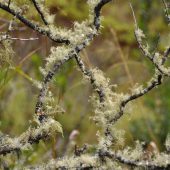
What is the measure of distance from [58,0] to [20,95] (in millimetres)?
1856

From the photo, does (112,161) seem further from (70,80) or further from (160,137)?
(70,80)

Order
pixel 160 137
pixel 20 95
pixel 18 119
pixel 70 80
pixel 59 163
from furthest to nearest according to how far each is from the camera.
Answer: pixel 70 80, pixel 20 95, pixel 18 119, pixel 160 137, pixel 59 163

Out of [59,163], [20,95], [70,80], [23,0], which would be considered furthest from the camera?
[70,80]

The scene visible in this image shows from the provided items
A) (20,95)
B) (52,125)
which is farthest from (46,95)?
(20,95)

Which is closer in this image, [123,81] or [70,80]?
[123,81]

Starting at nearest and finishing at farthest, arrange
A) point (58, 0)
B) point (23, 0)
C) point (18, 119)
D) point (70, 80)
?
1. point (23, 0)
2. point (58, 0)
3. point (18, 119)
4. point (70, 80)

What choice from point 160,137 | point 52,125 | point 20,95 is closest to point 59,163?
point 52,125

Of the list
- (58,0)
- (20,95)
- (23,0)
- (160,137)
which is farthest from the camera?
(20,95)

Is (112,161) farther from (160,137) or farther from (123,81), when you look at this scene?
(123,81)

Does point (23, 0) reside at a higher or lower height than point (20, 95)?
lower

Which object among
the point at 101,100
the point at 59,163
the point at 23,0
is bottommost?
the point at 59,163

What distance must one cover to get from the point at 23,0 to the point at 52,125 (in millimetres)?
281

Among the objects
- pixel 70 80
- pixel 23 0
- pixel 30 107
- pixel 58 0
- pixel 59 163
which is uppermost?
pixel 70 80

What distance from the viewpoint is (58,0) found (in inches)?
79.3
